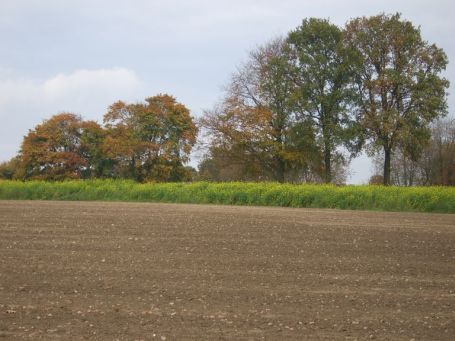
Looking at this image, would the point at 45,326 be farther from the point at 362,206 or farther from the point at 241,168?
the point at 241,168

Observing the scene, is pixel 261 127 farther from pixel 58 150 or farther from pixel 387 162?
pixel 58 150

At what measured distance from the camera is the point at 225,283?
8266 millimetres

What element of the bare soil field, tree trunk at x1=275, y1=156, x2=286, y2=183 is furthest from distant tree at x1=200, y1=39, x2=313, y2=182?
the bare soil field

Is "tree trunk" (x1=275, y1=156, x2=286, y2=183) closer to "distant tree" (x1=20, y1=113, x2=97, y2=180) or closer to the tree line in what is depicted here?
the tree line

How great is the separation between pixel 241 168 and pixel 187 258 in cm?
3871

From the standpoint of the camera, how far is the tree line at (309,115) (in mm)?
41219

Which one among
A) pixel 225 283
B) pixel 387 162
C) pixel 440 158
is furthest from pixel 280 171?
pixel 225 283

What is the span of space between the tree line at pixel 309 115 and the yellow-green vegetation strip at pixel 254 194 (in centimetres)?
1424

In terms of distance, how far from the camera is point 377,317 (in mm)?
6652

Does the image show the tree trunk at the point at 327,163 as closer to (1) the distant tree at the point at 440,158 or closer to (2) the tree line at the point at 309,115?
(2) the tree line at the point at 309,115

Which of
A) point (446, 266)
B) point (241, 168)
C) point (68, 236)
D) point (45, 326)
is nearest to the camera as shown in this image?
point (45, 326)

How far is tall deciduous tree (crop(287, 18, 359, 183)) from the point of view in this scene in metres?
43.0

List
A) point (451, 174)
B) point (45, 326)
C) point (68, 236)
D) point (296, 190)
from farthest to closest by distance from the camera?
point (451, 174) → point (296, 190) → point (68, 236) → point (45, 326)

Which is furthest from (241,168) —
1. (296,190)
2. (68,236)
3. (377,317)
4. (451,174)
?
(377,317)
